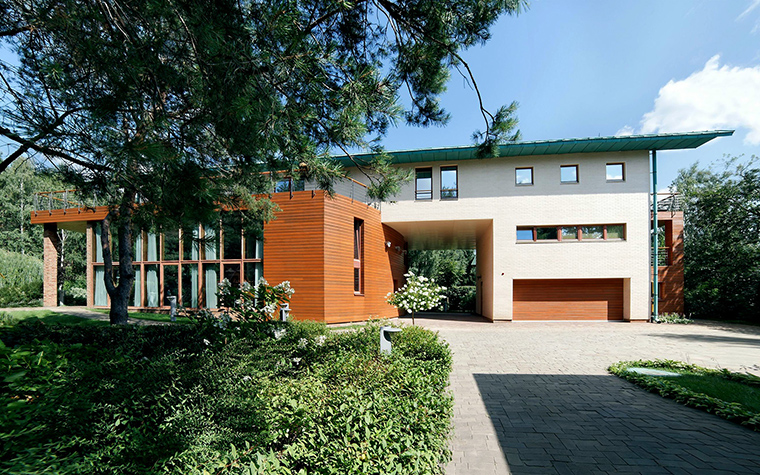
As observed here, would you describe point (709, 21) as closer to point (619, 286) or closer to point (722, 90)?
point (722, 90)

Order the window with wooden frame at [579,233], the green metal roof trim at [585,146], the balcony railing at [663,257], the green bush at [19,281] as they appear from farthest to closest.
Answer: the green bush at [19,281] → the balcony railing at [663,257] → the window with wooden frame at [579,233] → the green metal roof trim at [585,146]

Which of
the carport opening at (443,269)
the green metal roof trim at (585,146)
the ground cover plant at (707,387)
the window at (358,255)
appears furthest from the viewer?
the carport opening at (443,269)

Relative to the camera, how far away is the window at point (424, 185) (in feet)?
53.6

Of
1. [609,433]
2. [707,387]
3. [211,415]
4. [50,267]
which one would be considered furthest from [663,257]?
[50,267]

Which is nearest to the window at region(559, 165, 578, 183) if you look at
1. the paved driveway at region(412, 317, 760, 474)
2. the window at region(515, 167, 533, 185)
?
the window at region(515, 167, 533, 185)

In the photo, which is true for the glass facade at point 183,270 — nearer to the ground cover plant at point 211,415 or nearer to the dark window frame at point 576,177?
the ground cover plant at point 211,415

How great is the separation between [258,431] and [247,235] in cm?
570

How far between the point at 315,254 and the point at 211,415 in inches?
419

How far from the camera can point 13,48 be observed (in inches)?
124

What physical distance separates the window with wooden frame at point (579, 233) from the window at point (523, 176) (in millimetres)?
2166

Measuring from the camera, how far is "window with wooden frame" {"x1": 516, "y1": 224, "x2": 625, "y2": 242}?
15469mm

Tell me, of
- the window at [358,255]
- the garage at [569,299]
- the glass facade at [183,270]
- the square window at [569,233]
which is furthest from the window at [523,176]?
the glass facade at [183,270]

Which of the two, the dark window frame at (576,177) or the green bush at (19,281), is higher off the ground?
the dark window frame at (576,177)

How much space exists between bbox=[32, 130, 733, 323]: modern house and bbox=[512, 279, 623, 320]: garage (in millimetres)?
47
